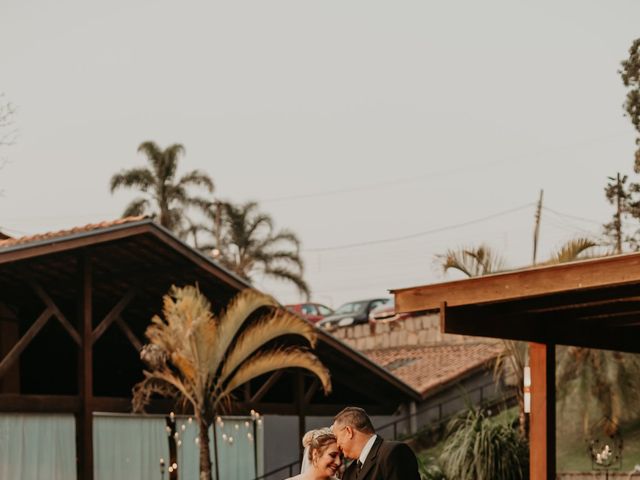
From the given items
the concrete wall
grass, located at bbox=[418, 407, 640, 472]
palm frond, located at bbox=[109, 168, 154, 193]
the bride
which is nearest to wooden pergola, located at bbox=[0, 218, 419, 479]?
the concrete wall

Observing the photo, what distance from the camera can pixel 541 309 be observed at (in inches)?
464

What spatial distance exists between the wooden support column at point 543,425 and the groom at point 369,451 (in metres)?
5.06

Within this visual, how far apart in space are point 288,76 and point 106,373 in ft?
43.2

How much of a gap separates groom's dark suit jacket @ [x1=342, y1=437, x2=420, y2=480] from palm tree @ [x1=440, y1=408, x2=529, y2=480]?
13.6 meters

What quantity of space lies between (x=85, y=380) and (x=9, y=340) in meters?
2.56

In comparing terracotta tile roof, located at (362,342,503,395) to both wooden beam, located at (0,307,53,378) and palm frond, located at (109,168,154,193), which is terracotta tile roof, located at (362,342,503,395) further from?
palm frond, located at (109,168,154,193)

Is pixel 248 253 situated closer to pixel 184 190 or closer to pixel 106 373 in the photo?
pixel 184 190

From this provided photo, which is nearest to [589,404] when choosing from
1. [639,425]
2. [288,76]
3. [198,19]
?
[639,425]

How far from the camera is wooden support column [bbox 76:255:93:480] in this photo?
62.8 feet

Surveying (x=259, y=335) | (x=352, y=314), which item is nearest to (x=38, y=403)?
(x=259, y=335)

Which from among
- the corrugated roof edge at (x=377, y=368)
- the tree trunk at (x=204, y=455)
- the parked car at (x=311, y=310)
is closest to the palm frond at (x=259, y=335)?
the tree trunk at (x=204, y=455)

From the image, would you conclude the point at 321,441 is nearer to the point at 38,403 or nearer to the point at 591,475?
the point at 38,403

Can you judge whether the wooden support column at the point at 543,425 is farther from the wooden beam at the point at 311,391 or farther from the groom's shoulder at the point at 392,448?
the wooden beam at the point at 311,391

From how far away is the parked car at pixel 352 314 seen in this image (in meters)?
39.1
